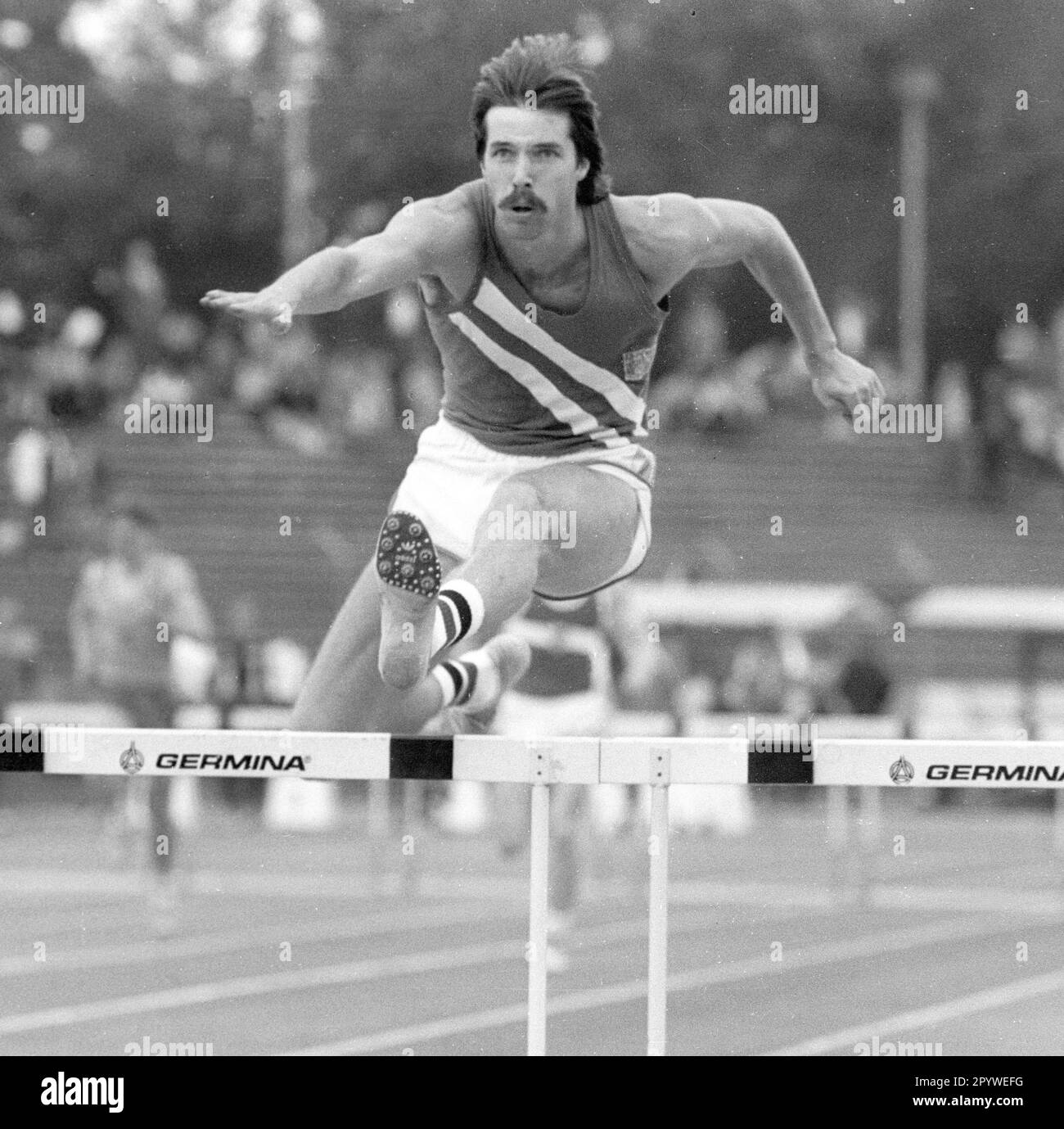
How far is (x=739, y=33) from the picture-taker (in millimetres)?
5883

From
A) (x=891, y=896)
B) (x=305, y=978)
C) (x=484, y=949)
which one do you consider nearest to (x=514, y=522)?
(x=305, y=978)

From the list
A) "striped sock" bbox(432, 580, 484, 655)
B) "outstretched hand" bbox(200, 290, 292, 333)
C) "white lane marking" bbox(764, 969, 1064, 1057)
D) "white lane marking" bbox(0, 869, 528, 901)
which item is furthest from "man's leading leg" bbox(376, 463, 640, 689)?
"white lane marking" bbox(0, 869, 528, 901)

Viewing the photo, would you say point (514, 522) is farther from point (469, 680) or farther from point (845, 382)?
point (845, 382)

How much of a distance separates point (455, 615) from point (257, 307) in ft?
3.18

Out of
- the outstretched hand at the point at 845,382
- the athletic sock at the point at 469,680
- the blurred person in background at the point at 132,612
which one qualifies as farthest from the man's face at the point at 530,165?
the blurred person in background at the point at 132,612

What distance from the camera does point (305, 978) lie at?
830 centimetres

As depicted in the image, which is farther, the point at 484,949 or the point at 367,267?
the point at 484,949

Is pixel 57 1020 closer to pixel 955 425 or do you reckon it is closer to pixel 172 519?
pixel 172 519

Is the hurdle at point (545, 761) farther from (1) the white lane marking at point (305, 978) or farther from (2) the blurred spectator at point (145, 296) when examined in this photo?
(1) the white lane marking at point (305, 978)

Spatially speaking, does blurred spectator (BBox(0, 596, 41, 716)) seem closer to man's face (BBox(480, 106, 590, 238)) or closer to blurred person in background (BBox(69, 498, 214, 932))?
blurred person in background (BBox(69, 498, 214, 932))

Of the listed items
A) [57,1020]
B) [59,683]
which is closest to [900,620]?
[59,683]

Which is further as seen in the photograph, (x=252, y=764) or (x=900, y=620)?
(x=900, y=620)

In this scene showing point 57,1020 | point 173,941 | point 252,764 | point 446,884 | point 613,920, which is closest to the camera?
point 252,764
